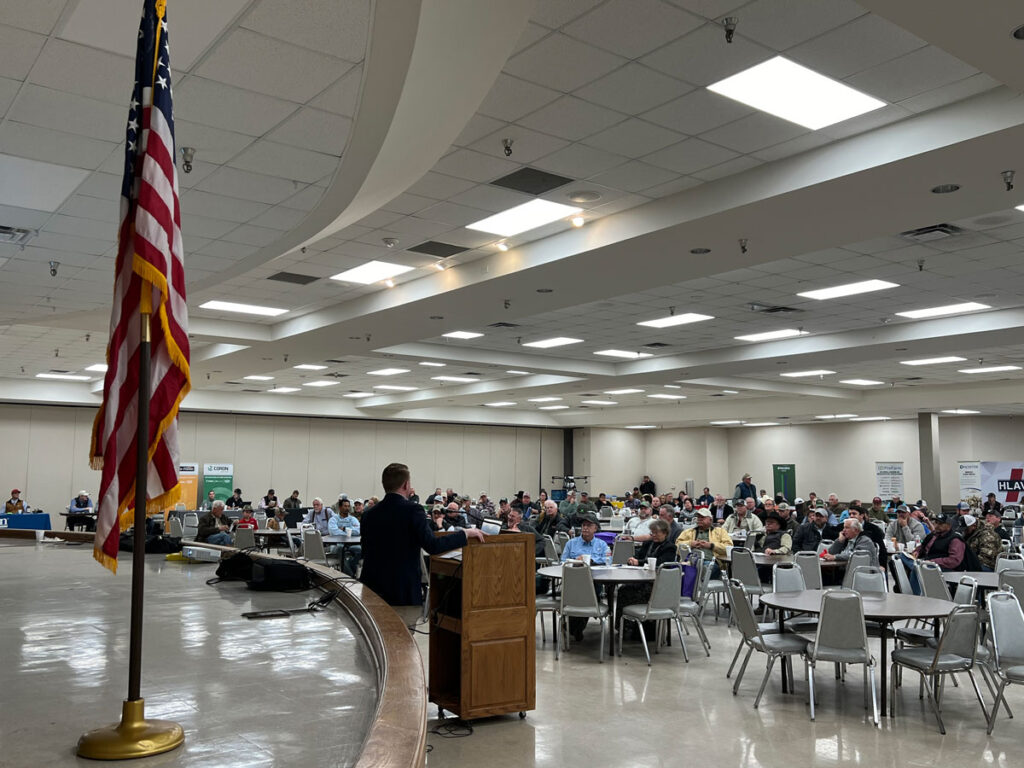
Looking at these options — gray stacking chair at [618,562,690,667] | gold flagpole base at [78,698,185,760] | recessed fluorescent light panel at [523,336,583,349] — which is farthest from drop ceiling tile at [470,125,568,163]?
recessed fluorescent light panel at [523,336,583,349]

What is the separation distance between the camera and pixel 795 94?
17.3ft

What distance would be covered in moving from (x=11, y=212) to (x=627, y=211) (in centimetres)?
510

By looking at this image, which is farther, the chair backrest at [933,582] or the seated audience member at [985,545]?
the seated audience member at [985,545]

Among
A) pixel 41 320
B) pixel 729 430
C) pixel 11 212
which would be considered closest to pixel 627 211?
pixel 11 212

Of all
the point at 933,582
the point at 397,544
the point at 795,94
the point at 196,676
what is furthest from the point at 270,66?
the point at 933,582

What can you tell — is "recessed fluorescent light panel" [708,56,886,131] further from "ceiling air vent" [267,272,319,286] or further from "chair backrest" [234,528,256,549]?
"chair backrest" [234,528,256,549]

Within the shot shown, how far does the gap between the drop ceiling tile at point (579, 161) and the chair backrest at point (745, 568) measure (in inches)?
208

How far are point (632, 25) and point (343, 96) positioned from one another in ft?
5.53

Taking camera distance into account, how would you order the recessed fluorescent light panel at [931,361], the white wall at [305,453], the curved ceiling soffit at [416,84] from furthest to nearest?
the white wall at [305,453] < the recessed fluorescent light panel at [931,361] < the curved ceiling soffit at [416,84]

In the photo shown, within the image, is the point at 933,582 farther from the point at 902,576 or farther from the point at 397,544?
the point at 397,544

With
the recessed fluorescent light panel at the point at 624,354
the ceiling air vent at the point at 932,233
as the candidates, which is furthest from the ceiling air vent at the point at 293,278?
the recessed fluorescent light panel at the point at 624,354

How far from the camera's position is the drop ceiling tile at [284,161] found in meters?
5.57

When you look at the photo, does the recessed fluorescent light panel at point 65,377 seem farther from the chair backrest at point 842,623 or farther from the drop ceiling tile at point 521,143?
the chair backrest at point 842,623

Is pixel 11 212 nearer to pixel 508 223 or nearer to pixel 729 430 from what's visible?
pixel 508 223
